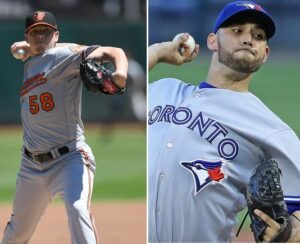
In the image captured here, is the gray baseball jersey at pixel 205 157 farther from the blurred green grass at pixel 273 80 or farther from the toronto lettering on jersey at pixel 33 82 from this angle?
the toronto lettering on jersey at pixel 33 82

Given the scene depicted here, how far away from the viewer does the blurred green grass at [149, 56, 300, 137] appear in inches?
169

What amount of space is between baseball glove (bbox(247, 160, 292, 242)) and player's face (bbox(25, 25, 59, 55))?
5.93 ft

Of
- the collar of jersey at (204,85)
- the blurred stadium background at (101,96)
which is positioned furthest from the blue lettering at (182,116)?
the blurred stadium background at (101,96)

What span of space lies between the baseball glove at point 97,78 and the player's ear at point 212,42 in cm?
64

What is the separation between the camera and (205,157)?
14.3 feet

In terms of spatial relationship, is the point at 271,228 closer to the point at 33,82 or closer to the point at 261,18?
the point at 261,18

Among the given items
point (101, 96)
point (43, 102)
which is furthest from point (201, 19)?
point (101, 96)

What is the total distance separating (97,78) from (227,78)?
838mm

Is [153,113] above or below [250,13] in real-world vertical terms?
below

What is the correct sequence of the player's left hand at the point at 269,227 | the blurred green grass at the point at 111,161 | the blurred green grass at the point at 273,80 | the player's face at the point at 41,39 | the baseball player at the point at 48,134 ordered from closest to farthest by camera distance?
the blurred green grass at the point at 273,80 → the player's left hand at the point at 269,227 → the baseball player at the point at 48,134 → the player's face at the point at 41,39 → the blurred green grass at the point at 111,161

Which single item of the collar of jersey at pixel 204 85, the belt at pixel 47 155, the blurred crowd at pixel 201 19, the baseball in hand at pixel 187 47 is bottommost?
the belt at pixel 47 155

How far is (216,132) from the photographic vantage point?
4383 mm

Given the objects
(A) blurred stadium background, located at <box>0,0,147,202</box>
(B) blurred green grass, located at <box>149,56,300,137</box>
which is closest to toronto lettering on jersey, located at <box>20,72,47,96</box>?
(B) blurred green grass, located at <box>149,56,300,137</box>

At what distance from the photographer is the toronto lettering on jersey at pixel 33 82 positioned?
5.30m
